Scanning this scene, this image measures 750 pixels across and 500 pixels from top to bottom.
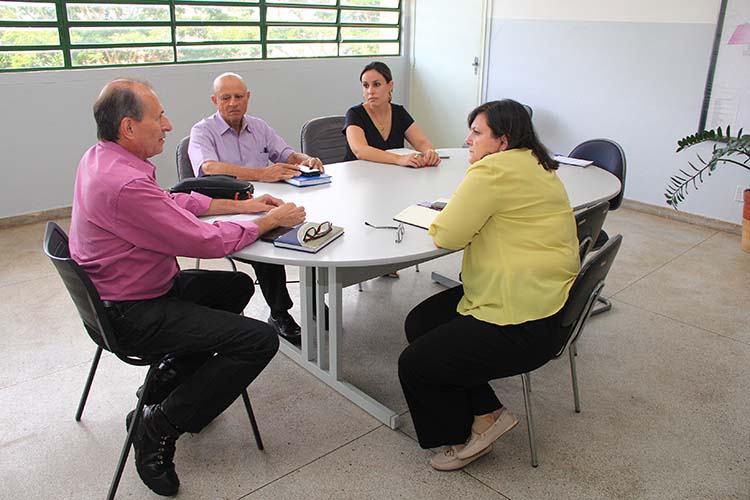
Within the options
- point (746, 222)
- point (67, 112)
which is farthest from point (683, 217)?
point (67, 112)

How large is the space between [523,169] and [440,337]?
0.61 metres

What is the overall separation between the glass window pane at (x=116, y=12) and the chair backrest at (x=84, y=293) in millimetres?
3170

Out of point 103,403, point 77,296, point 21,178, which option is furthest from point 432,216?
point 21,178

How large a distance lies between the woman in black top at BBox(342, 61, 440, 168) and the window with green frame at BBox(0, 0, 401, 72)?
2270mm

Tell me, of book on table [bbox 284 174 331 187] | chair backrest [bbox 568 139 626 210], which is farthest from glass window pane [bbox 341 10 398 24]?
book on table [bbox 284 174 331 187]

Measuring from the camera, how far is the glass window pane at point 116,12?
4578 millimetres

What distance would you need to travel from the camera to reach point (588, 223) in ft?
8.94

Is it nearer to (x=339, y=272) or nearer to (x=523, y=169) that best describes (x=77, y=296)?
(x=339, y=272)

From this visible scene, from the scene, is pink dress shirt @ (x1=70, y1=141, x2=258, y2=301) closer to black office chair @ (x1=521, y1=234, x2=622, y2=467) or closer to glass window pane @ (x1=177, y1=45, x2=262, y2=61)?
black office chair @ (x1=521, y1=234, x2=622, y2=467)

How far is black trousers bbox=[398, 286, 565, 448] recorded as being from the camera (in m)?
2.06

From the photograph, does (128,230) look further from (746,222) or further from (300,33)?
(300,33)

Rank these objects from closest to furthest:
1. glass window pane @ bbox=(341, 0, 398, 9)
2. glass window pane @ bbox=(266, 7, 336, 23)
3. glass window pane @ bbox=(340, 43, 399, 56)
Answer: glass window pane @ bbox=(266, 7, 336, 23), glass window pane @ bbox=(341, 0, 398, 9), glass window pane @ bbox=(340, 43, 399, 56)

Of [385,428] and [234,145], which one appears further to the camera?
[234,145]

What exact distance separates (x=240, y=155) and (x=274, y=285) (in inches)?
27.6
